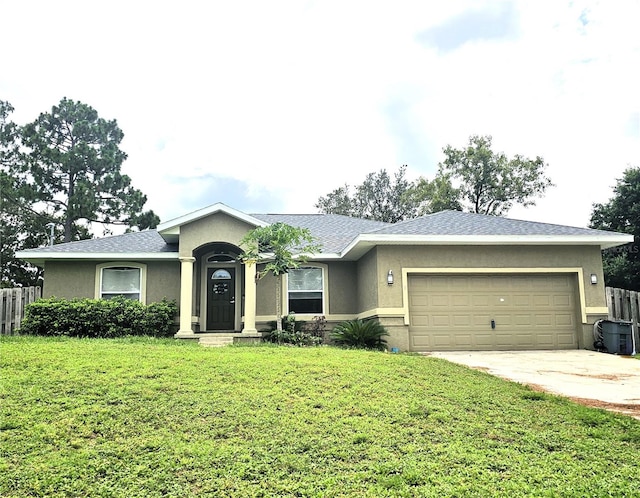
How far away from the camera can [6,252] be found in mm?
28078

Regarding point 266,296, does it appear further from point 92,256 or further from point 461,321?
point 461,321

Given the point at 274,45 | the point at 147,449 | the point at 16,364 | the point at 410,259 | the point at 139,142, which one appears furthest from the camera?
the point at 139,142

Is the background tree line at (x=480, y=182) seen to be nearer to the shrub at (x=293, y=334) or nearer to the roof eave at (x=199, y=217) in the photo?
the shrub at (x=293, y=334)

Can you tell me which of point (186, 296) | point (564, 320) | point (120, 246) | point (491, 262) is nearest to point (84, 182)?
point (120, 246)

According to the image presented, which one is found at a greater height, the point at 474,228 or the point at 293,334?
the point at 474,228

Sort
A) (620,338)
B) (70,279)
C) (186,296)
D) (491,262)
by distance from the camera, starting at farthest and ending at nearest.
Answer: (70,279) < (186,296) < (491,262) < (620,338)

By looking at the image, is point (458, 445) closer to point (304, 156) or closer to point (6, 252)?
point (304, 156)

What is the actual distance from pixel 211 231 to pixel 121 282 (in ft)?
10.6

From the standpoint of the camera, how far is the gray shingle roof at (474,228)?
45.5 feet

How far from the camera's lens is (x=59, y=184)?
28672mm

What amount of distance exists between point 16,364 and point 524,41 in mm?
12519

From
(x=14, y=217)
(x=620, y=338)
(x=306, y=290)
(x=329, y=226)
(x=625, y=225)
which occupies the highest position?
(x=14, y=217)

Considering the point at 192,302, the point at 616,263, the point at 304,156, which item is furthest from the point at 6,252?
the point at 616,263

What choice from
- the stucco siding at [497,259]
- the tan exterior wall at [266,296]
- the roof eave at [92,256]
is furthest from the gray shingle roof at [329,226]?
the roof eave at [92,256]
